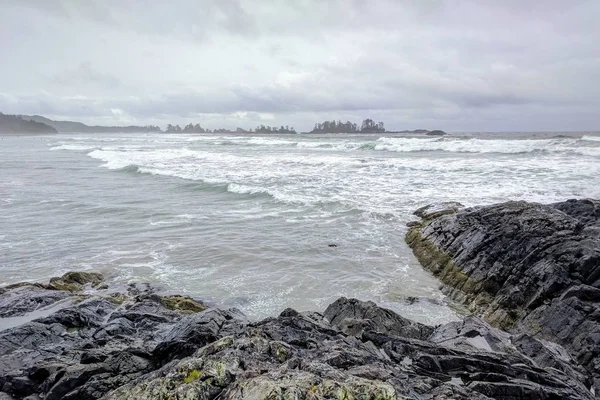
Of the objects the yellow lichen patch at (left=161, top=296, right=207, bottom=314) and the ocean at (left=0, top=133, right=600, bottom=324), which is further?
the ocean at (left=0, top=133, right=600, bottom=324)

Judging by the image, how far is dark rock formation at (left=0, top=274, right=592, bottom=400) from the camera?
12.3 ft

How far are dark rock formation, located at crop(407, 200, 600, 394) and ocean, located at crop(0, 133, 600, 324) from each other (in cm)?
82

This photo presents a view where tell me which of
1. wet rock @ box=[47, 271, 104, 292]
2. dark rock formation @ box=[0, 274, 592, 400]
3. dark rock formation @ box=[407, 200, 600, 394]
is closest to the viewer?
dark rock formation @ box=[0, 274, 592, 400]

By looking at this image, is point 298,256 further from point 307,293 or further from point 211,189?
point 211,189

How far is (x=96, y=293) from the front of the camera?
8.88 meters

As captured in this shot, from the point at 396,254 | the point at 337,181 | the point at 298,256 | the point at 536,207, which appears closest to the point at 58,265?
the point at 298,256

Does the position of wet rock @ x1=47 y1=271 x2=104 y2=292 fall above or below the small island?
below

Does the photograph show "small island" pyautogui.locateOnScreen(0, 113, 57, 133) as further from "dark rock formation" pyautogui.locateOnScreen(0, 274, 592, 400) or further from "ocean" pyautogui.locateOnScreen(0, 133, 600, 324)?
"dark rock formation" pyautogui.locateOnScreen(0, 274, 592, 400)

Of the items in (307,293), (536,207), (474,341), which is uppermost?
(536,207)

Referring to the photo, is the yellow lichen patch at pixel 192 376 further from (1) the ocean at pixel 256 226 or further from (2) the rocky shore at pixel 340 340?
(1) the ocean at pixel 256 226

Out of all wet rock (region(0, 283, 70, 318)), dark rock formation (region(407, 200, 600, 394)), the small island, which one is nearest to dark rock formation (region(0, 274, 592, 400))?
wet rock (region(0, 283, 70, 318))

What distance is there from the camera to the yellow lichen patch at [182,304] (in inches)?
309

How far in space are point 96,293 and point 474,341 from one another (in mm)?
7951

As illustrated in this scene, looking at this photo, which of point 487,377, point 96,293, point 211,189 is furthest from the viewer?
point 211,189
